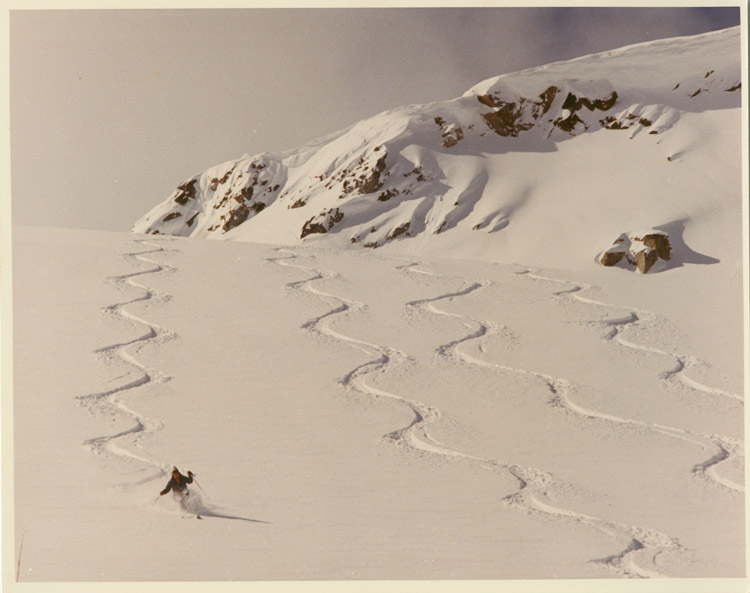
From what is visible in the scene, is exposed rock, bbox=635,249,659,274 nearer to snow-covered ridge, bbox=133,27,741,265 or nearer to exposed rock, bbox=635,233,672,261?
exposed rock, bbox=635,233,672,261

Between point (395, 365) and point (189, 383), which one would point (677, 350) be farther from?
point (189, 383)

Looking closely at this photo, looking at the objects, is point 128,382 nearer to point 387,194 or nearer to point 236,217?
point 387,194

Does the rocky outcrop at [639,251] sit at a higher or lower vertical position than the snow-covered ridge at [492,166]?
higher

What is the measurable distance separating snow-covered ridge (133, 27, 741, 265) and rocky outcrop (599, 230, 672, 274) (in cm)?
203

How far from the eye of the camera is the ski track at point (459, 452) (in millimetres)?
3436

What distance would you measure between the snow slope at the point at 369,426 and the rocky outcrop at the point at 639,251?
13.1 feet

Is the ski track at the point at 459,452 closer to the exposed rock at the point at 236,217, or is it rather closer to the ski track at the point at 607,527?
the ski track at the point at 607,527

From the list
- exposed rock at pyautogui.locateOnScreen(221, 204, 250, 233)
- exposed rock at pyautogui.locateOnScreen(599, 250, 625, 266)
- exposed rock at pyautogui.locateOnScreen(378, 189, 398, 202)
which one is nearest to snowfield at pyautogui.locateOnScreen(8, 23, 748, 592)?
exposed rock at pyautogui.locateOnScreen(599, 250, 625, 266)

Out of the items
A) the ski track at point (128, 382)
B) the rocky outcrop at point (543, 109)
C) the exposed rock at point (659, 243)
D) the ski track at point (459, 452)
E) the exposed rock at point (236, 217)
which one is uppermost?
the ski track at point (128, 382)

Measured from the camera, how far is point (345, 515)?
353 centimetres

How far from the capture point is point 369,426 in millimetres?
4238

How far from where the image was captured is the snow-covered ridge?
1725cm

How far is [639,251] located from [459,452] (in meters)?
7.18

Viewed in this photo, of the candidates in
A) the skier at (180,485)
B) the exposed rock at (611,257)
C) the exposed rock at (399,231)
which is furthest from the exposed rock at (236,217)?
the skier at (180,485)
